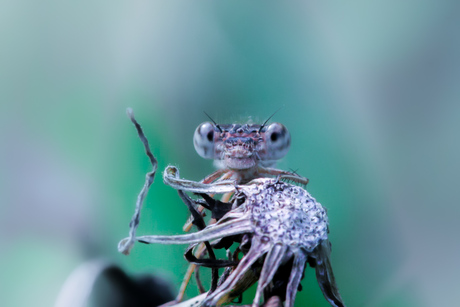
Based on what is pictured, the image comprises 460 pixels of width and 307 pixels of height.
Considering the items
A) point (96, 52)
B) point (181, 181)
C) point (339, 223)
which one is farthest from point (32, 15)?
point (339, 223)

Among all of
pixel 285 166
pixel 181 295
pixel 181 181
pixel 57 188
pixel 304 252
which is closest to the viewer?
pixel 304 252

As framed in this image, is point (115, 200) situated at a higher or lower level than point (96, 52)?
lower

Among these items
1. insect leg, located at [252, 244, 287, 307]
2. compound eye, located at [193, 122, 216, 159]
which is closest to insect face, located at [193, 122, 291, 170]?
compound eye, located at [193, 122, 216, 159]

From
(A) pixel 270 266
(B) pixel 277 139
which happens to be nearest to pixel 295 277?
(A) pixel 270 266

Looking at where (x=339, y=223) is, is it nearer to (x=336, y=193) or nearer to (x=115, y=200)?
(x=336, y=193)

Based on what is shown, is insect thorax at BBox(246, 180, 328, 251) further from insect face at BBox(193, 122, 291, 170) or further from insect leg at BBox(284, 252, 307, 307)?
insect face at BBox(193, 122, 291, 170)

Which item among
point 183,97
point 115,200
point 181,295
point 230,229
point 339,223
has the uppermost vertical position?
point 183,97

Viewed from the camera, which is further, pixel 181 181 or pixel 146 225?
pixel 146 225
